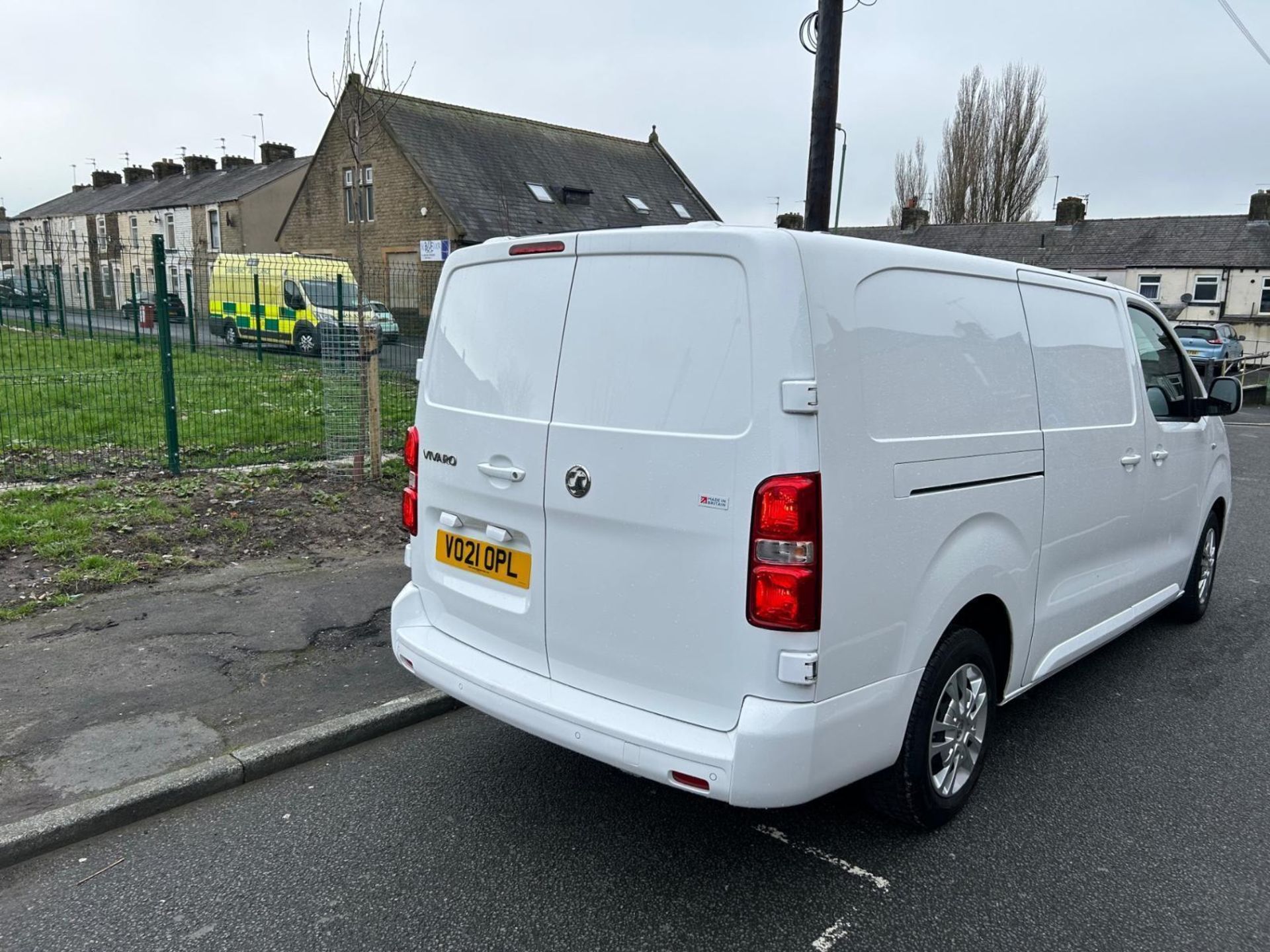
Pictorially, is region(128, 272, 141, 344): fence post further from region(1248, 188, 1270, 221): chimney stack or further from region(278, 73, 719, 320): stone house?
region(1248, 188, 1270, 221): chimney stack

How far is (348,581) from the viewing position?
18.7 feet

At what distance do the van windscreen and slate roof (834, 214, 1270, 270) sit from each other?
31.9 m

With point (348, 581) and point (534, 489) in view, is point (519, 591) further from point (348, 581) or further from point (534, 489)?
point (348, 581)

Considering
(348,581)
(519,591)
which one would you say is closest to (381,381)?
(348,581)

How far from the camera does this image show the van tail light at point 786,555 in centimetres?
249

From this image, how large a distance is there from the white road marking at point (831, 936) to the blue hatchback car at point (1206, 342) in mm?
27883

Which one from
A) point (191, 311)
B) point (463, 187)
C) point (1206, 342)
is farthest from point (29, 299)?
point (1206, 342)

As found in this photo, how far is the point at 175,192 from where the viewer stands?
4331 centimetres

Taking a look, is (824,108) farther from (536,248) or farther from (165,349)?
(165,349)

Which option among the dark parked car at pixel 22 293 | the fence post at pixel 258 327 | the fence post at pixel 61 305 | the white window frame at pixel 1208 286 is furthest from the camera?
the white window frame at pixel 1208 286

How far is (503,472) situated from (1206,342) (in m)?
30.6

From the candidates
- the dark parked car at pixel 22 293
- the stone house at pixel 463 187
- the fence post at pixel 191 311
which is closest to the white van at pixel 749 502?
the fence post at pixel 191 311

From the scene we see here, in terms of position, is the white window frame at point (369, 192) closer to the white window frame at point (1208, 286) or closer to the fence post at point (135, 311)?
the fence post at point (135, 311)

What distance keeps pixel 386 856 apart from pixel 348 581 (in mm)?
2859
